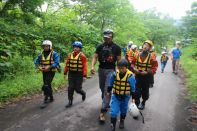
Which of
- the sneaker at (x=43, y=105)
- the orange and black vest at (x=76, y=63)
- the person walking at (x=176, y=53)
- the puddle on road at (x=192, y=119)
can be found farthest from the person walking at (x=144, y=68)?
the person walking at (x=176, y=53)

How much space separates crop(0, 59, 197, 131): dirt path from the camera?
7.19 metres

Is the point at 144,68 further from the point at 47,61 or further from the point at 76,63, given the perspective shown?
the point at 47,61

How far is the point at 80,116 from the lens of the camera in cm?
814

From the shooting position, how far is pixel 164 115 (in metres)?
8.80

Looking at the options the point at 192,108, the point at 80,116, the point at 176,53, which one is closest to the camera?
the point at 80,116

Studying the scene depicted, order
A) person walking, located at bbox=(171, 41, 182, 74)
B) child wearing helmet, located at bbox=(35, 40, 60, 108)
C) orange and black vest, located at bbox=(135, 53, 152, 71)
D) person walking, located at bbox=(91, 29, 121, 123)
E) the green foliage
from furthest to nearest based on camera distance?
person walking, located at bbox=(171, 41, 182, 74)
the green foliage
child wearing helmet, located at bbox=(35, 40, 60, 108)
orange and black vest, located at bbox=(135, 53, 152, 71)
person walking, located at bbox=(91, 29, 121, 123)

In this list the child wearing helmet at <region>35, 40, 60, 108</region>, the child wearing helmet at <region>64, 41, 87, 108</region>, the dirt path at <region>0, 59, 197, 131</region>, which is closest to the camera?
the dirt path at <region>0, 59, 197, 131</region>

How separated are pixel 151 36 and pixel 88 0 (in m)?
39.5

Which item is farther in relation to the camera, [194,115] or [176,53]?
[176,53]

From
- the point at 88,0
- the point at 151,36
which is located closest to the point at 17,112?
the point at 88,0

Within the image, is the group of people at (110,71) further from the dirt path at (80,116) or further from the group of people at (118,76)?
the dirt path at (80,116)

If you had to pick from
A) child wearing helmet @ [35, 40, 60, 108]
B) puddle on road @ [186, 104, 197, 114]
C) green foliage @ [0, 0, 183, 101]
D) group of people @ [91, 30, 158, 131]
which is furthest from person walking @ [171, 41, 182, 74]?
child wearing helmet @ [35, 40, 60, 108]

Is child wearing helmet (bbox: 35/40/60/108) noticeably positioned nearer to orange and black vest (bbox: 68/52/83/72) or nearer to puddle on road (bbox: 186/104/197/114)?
orange and black vest (bbox: 68/52/83/72)

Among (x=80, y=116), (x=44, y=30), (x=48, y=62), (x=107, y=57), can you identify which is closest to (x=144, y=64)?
(x=107, y=57)
